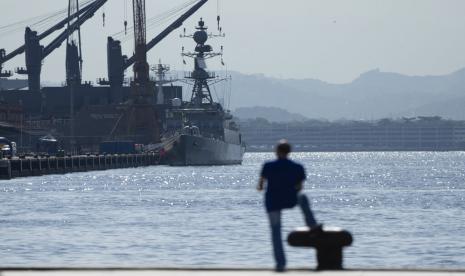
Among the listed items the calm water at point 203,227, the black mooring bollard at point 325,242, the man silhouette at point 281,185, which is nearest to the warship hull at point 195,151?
the calm water at point 203,227

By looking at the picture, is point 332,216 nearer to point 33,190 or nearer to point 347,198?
point 347,198

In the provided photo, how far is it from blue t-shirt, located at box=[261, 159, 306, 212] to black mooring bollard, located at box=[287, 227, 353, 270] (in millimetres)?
625

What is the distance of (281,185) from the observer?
22.3 metres

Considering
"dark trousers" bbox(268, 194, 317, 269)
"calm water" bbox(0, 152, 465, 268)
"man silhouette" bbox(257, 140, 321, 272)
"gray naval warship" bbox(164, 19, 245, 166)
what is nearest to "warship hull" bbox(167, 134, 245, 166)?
"gray naval warship" bbox(164, 19, 245, 166)

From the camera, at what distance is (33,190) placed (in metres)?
86.9

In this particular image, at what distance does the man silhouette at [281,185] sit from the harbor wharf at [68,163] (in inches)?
3390

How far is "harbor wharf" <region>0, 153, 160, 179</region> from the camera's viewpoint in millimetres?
114131

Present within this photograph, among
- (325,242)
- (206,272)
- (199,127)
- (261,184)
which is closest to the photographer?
(325,242)

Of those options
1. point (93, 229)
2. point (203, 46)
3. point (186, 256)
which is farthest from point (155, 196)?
point (203, 46)

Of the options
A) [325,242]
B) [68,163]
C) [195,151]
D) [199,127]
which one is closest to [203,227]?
[325,242]

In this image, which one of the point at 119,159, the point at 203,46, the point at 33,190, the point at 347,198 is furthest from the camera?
the point at 203,46

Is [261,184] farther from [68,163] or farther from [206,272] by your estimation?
[68,163]

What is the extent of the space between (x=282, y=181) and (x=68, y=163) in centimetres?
11656

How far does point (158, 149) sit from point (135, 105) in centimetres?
651
